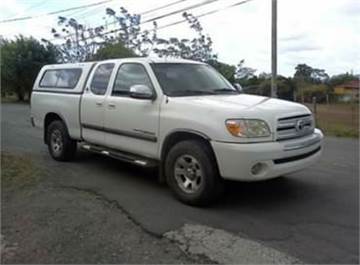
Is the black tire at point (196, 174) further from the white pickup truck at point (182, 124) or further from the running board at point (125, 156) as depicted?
the running board at point (125, 156)

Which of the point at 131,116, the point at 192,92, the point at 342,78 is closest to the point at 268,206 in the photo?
the point at 192,92

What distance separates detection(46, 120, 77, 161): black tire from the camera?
26.3 ft

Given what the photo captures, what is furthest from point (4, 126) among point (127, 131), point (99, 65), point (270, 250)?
point (270, 250)

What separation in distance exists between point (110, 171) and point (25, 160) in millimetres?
1730

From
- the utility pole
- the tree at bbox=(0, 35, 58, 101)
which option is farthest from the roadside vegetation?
the utility pole

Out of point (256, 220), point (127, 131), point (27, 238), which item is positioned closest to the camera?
point (27, 238)

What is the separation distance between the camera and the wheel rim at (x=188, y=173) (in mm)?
5441

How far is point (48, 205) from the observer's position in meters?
5.46

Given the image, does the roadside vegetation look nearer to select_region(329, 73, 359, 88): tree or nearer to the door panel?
select_region(329, 73, 359, 88): tree

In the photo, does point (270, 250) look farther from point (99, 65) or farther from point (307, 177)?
point (99, 65)

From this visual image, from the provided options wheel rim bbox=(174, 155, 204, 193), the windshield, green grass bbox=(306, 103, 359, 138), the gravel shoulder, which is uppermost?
the windshield

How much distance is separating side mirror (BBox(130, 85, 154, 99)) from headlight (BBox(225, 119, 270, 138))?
143 cm

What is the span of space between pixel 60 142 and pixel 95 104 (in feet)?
A: 4.68

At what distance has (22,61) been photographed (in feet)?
115
